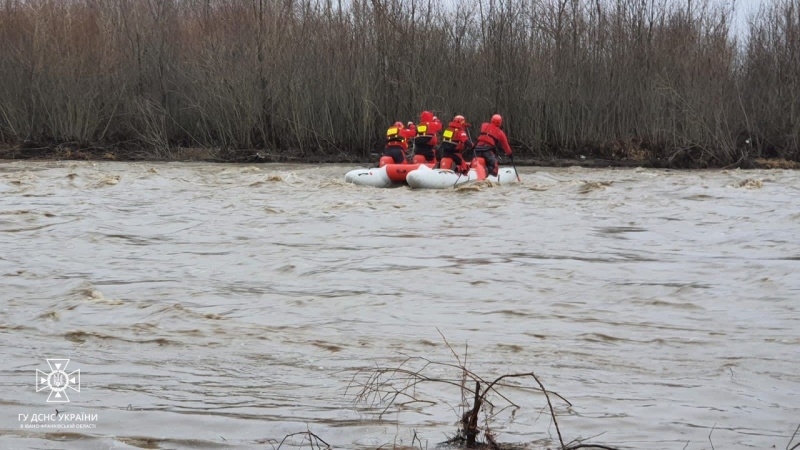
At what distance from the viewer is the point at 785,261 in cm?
1041

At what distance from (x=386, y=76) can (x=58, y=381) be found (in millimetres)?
18565

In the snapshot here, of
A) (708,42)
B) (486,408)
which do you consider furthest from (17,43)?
(486,408)

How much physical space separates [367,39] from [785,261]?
15.1m

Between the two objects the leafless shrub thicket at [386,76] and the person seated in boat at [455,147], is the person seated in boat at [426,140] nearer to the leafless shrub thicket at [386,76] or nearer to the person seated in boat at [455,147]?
the person seated in boat at [455,147]

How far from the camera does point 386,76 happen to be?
23.8m

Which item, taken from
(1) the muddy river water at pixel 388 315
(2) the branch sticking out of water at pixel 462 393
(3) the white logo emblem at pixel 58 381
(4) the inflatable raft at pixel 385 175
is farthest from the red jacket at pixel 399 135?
(3) the white logo emblem at pixel 58 381

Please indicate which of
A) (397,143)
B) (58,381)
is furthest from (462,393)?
(397,143)

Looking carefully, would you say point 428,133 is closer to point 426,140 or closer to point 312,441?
point 426,140

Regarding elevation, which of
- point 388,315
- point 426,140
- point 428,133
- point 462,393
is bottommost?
point 388,315

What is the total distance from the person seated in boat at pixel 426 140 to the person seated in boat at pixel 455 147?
46 centimetres

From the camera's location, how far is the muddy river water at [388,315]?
5.18m

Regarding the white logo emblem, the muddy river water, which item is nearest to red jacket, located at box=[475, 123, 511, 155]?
the muddy river water

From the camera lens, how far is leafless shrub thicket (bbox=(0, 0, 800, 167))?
22.8 metres

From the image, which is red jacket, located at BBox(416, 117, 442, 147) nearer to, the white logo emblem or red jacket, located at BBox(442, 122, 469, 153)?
red jacket, located at BBox(442, 122, 469, 153)
